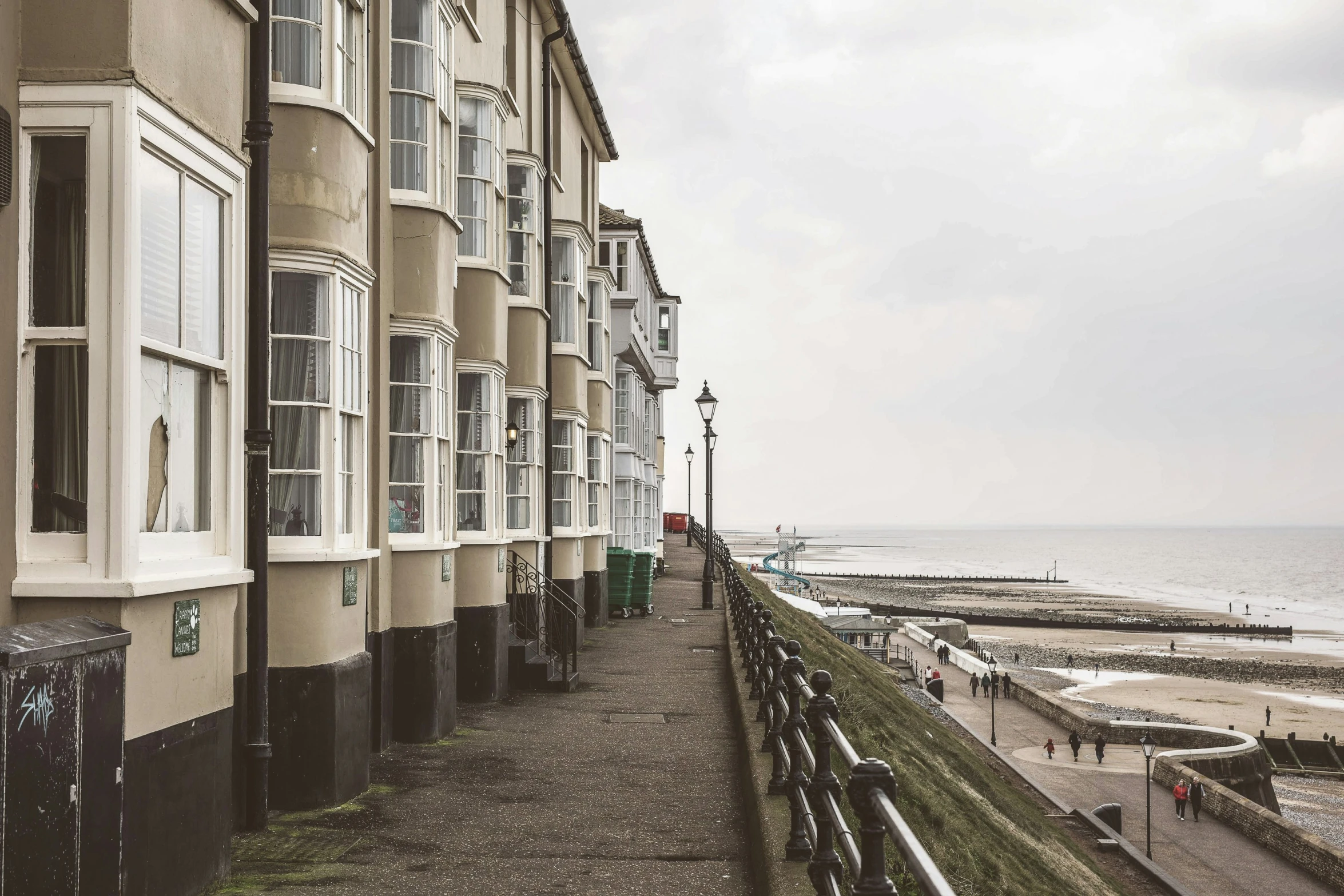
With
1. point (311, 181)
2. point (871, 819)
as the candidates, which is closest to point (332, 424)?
point (311, 181)

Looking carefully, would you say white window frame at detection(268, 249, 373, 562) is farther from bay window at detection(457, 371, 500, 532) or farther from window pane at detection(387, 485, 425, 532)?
bay window at detection(457, 371, 500, 532)

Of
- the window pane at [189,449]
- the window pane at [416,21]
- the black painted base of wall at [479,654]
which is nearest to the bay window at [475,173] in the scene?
the window pane at [416,21]

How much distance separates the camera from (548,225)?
19578 millimetres

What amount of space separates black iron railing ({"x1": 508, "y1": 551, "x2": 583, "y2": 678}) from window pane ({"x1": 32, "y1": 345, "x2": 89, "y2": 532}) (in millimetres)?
11121

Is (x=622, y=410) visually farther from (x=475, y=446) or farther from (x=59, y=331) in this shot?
(x=59, y=331)

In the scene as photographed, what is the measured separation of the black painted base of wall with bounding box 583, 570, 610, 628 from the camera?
26000mm

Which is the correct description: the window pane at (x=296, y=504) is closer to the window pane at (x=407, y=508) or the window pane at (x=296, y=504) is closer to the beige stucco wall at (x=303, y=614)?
the beige stucco wall at (x=303, y=614)

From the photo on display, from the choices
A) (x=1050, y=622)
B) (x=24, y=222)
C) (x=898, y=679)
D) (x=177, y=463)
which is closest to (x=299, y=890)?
(x=177, y=463)

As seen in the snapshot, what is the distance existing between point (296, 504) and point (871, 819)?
679 cm

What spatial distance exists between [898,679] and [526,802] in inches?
1656

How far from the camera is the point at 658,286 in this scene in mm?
47625

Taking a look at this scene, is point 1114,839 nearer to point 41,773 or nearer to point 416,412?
point 416,412

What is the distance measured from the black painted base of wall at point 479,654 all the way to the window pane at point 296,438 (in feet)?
19.3

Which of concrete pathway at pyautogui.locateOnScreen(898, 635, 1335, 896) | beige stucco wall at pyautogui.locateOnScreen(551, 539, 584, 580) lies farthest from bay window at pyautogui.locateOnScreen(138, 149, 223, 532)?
concrete pathway at pyautogui.locateOnScreen(898, 635, 1335, 896)
